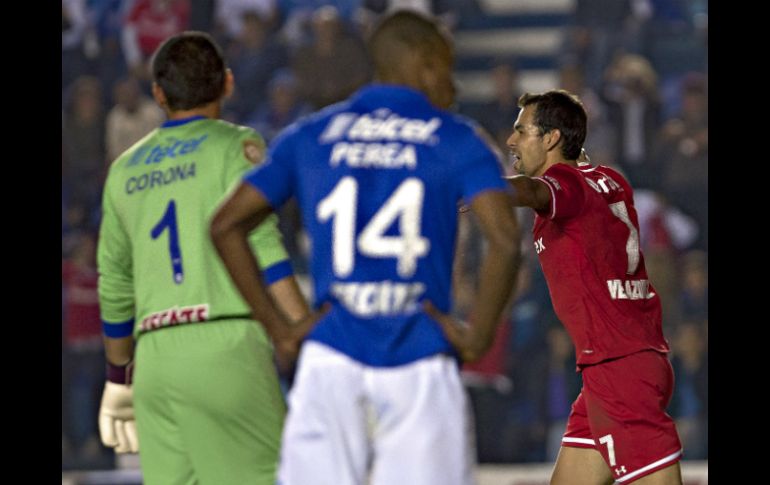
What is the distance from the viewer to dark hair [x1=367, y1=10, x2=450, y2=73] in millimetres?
4000

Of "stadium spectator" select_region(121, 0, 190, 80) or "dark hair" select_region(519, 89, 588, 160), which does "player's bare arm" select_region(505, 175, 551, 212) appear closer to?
"dark hair" select_region(519, 89, 588, 160)

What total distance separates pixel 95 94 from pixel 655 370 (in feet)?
31.3

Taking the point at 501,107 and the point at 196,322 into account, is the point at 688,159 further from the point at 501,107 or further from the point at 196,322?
the point at 196,322

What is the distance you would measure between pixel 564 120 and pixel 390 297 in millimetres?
2282

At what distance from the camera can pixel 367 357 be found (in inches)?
150

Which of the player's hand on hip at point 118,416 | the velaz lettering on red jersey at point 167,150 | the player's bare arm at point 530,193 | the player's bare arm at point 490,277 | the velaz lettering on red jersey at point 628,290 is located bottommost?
the player's hand on hip at point 118,416

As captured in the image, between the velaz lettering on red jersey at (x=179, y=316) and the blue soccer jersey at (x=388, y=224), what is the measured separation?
1080 millimetres

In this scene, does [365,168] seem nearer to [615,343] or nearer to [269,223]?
[269,223]

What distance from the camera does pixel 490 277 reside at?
3883 mm

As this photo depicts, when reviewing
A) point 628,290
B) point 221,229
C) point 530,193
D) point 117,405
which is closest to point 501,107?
point 628,290

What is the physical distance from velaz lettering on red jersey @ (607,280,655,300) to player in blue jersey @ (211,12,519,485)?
1.95 meters

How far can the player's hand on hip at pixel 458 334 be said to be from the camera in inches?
151

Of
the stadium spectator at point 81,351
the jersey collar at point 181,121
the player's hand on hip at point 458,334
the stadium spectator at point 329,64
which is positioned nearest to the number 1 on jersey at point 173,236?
the jersey collar at point 181,121

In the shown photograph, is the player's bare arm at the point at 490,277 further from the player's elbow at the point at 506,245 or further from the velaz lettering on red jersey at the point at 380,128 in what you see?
the velaz lettering on red jersey at the point at 380,128
